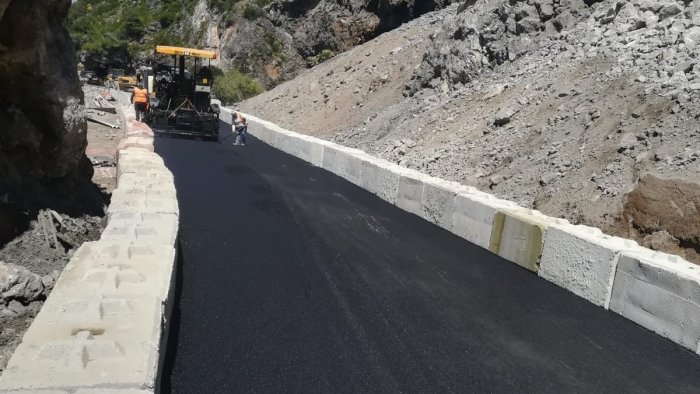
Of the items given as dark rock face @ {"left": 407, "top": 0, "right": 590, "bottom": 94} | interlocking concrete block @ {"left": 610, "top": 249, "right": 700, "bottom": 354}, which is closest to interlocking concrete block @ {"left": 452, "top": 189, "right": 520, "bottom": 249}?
interlocking concrete block @ {"left": 610, "top": 249, "right": 700, "bottom": 354}

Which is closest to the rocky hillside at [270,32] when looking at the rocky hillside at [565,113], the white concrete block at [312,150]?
the rocky hillside at [565,113]

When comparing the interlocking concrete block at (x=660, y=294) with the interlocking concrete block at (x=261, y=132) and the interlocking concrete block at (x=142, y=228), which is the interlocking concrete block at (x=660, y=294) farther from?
the interlocking concrete block at (x=261, y=132)

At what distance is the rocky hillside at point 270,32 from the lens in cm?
3803

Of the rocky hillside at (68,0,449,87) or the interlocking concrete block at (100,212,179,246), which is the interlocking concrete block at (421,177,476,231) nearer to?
the interlocking concrete block at (100,212,179,246)

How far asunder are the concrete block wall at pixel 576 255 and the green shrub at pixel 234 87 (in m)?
27.5

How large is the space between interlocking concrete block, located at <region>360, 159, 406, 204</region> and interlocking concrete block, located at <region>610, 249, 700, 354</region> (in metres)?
5.12

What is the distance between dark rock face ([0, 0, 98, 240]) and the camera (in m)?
7.52

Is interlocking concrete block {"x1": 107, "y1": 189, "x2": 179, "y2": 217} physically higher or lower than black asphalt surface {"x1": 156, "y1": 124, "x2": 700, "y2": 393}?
higher

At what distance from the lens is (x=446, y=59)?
1855cm

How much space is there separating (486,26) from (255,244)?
39.9ft

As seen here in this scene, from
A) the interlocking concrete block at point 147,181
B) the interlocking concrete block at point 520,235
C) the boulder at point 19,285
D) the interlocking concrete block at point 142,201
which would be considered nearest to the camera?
the boulder at point 19,285

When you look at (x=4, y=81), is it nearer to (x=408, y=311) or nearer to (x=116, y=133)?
(x=408, y=311)

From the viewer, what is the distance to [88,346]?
12.0ft

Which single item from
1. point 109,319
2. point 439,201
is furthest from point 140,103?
point 109,319
